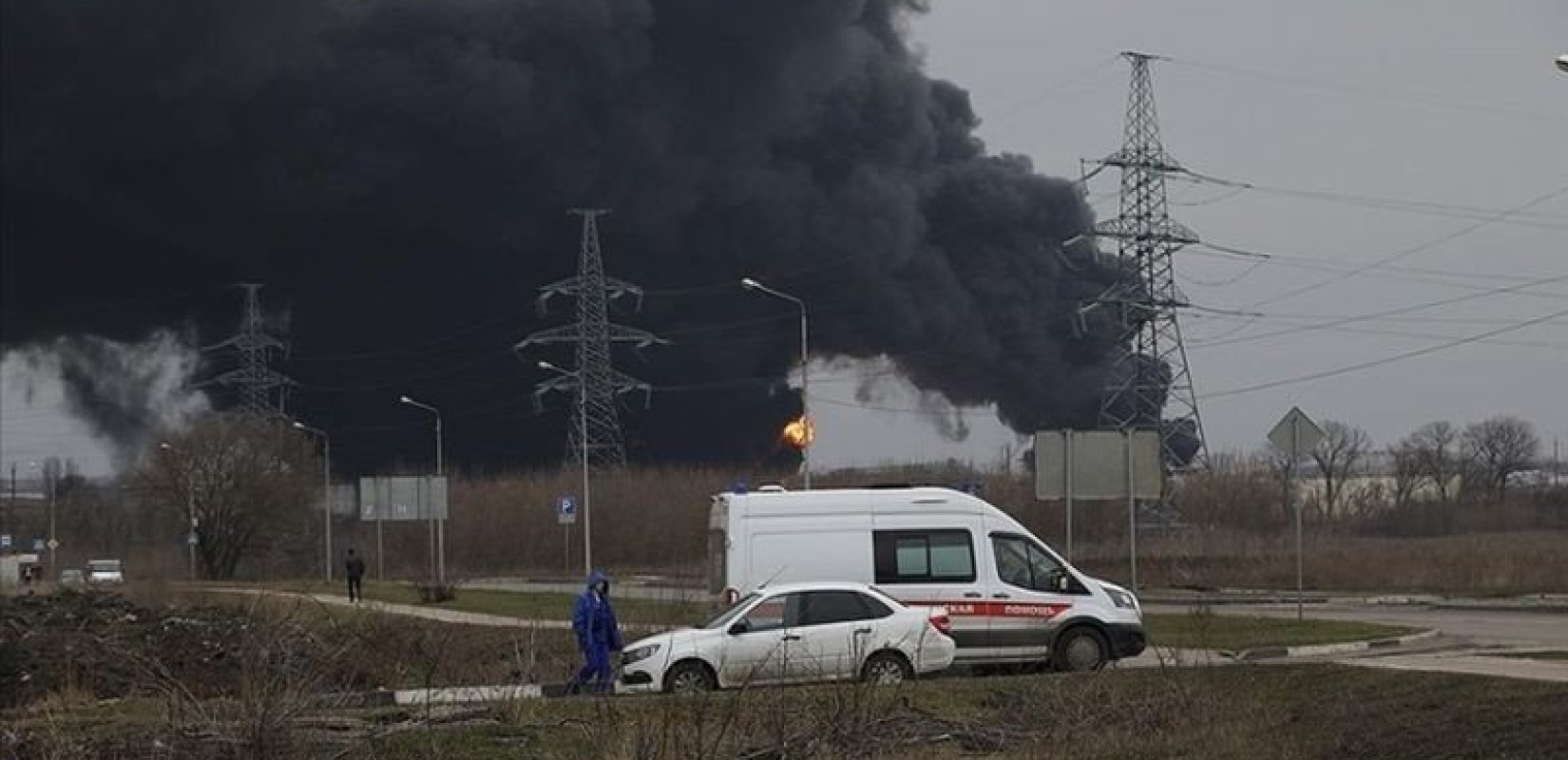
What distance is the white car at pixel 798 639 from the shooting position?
1777cm

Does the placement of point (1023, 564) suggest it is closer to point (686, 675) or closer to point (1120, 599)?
point (1120, 599)

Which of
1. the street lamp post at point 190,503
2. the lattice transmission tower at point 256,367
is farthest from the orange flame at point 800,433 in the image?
the lattice transmission tower at point 256,367

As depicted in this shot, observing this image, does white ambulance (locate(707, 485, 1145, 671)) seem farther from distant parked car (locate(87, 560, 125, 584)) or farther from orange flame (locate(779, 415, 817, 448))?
distant parked car (locate(87, 560, 125, 584))

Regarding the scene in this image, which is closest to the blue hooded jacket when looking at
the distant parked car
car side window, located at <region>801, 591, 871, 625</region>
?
car side window, located at <region>801, 591, 871, 625</region>

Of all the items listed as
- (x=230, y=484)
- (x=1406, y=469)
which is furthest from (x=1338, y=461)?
(x=230, y=484)

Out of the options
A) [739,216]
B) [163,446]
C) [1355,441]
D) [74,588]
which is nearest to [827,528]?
[74,588]

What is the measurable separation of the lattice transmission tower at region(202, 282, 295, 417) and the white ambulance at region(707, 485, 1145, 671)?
55620 millimetres

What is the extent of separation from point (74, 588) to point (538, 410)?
29855mm

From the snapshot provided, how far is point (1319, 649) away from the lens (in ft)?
75.6

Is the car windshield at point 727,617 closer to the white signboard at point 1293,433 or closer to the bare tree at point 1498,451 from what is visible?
the white signboard at point 1293,433

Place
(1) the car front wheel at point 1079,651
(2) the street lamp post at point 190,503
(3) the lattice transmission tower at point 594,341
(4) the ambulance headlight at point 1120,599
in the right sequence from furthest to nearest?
1. (3) the lattice transmission tower at point 594,341
2. (2) the street lamp post at point 190,503
3. (4) the ambulance headlight at point 1120,599
4. (1) the car front wheel at point 1079,651

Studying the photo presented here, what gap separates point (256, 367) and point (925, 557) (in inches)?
2378

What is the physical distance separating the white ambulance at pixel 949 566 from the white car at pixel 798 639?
1714 mm

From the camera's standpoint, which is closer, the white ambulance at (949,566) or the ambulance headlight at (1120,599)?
A: the white ambulance at (949,566)
